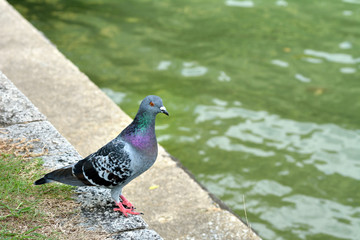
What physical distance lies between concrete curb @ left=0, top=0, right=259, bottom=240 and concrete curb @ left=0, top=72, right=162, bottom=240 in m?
0.63

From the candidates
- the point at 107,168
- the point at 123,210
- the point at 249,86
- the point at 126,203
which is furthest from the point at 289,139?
the point at 107,168

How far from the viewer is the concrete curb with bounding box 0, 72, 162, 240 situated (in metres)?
3.00

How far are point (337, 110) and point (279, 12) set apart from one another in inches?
114

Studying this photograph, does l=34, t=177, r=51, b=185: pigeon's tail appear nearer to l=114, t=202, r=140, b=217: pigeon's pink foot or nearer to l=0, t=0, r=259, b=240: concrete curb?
l=114, t=202, r=140, b=217: pigeon's pink foot

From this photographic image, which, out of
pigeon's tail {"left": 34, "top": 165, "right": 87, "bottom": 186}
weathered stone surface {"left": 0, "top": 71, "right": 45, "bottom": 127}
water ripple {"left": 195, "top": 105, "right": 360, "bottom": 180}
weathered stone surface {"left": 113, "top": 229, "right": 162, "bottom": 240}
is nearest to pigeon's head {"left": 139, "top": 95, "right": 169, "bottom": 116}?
pigeon's tail {"left": 34, "top": 165, "right": 87, "bottom": 186}

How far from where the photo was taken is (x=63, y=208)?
3107 millimetres

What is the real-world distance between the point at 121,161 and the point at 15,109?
51.5 inches

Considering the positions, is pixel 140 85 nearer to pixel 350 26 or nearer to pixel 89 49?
pixel 89 49

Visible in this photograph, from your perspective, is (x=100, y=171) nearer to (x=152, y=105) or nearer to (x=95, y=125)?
(x=152, y=105)

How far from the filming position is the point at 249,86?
263 inches

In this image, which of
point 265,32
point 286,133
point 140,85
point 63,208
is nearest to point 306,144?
point 286,133

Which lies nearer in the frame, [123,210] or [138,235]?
[138,235]

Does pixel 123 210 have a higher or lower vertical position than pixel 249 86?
higher

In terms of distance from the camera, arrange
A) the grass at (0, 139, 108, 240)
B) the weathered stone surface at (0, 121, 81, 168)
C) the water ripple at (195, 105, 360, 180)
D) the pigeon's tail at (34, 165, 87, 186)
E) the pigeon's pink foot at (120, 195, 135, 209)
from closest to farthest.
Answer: the grass at (0, 139, 108, 240) → the pigeon's tail at (34, 165, 87, 186) → the pigeon's pink foot at (120, 195, 135, 209) → the weathered stone surface at (0, 121, 81, 168) → the water ripple at (195, 105, 360, 180)
